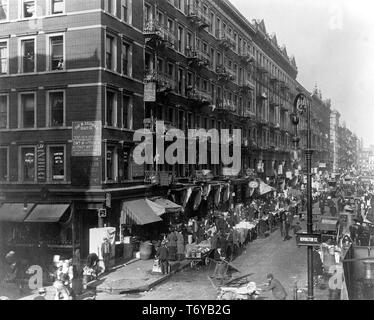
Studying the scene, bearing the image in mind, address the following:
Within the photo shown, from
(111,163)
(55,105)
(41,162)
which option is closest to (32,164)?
(41,162)

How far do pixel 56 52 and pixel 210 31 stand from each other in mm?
20471

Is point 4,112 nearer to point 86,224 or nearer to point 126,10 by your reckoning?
point 86,224

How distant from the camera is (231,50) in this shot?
153 ft

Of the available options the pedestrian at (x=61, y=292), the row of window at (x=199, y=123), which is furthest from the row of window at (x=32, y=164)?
the pedestrian at (x=61, y=292)

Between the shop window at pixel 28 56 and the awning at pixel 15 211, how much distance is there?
728cm

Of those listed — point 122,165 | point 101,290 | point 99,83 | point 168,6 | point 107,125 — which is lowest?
point 101,290

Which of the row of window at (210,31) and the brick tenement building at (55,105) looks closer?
the brick tenement building at (55,105)

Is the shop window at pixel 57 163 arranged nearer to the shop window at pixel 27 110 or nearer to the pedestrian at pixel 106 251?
the shop window at pixel 27 110

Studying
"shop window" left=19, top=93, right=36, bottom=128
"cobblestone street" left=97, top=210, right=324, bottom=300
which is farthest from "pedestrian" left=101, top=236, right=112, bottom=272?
"shop window" left=19, top=93, right=36, bottom=128

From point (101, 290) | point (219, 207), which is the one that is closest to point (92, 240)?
point (101, 290)

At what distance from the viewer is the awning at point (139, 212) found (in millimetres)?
25953

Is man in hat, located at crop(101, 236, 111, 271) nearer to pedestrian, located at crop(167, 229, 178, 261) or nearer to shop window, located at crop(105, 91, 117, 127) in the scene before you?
pedestrian, located at crop(167, 229, 178, 261)
